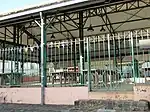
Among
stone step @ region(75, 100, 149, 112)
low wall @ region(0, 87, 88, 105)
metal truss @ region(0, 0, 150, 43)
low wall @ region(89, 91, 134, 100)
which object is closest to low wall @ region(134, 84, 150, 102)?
low wall @ region(89, 91, 134, 100)

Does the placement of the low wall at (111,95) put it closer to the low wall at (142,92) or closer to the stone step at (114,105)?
the low wall at (142,92)

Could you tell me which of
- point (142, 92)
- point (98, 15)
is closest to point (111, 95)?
point (142, 92)

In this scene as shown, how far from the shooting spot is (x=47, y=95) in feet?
30.8

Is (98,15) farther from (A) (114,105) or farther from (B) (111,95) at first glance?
(A) (114,105)

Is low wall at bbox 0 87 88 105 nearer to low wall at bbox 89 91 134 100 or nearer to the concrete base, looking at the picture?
the concrete base

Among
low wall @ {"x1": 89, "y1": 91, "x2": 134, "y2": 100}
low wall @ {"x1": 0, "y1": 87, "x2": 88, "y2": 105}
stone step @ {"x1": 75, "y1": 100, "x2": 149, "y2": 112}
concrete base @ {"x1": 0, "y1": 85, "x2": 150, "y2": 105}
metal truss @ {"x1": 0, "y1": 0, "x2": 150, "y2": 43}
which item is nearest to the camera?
stone step @ {"x1": 75, "y1": 100, "x2": 149, "y2": 112}

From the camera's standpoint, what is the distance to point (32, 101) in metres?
9.77

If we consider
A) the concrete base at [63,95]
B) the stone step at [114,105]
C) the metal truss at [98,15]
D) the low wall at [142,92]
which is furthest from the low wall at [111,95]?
the metal truss at [98,15]

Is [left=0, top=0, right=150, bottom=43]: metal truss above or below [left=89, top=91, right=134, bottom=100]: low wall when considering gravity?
above

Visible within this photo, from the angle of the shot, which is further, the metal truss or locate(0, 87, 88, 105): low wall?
the metal truss

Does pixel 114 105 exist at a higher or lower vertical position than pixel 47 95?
lower

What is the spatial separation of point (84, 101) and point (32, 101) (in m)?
2.70

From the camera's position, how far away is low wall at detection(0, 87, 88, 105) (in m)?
8.73

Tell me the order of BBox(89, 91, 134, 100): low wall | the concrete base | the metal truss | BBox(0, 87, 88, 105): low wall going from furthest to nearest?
the metal truss, BBox(0, 87, 88, 105): low wall, BBox(89, 91, 134, 100): low wall, the concrete base
